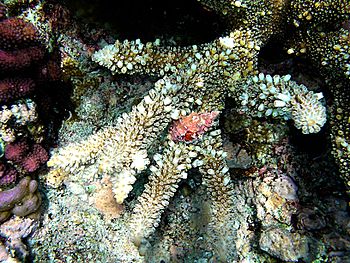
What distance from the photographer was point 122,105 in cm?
246

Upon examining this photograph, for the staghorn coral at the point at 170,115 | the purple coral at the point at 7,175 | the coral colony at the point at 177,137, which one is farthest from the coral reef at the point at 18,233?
the staghorn coral at the point at 170,115

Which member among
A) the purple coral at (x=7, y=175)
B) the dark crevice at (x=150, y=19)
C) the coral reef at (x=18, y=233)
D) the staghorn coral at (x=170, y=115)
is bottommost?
the coral reef at (x=18, y=233)

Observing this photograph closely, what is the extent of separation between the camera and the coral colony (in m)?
1.89

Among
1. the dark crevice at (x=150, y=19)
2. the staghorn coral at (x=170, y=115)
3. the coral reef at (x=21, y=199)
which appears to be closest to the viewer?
the staghorn coral at (x=170, y=115)

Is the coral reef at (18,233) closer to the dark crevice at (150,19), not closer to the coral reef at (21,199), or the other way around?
the coral reef at (21,199)

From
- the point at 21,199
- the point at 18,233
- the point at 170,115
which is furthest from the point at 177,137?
the point at 18,233

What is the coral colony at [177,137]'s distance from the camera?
189cm

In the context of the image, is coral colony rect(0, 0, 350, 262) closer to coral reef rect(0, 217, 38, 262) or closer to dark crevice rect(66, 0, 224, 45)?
coral reef rect(0, 217, 38, 262)

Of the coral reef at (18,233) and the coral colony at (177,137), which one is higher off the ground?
the coral colony at (177,137)

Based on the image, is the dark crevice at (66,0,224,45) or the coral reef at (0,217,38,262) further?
the coral reef at (0,217,38,262)

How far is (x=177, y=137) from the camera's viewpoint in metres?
2.01

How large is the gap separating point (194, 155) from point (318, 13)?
1.12 m

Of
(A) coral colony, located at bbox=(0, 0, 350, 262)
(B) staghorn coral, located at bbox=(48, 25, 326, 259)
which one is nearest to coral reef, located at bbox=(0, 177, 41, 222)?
(A) coral colony, located at bbox=(0, 0, 350, 262)

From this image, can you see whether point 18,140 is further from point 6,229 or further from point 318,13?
point 318,13
